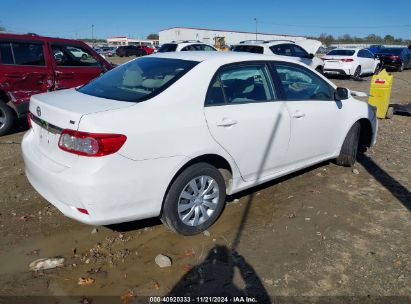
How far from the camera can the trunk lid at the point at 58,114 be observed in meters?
3.00

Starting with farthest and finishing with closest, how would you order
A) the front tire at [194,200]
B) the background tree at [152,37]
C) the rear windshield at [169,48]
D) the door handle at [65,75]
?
1. the background tree at [152,37]
2. the rear windshield at [169,48]
3. the door handle at [65,75]
4. the front tire at [194,200]

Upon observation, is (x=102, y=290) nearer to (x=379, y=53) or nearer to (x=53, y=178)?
(x=53, y=178)

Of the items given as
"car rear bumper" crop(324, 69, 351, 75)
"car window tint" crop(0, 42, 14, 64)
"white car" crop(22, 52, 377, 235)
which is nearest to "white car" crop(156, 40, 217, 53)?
"car rear bumper" crop(324, 69, 351, 75)

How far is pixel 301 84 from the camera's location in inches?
181

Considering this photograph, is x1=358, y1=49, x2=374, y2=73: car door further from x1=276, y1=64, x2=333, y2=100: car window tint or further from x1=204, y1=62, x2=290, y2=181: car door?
x1=204, y1=62, x2=290, y2=181: car door

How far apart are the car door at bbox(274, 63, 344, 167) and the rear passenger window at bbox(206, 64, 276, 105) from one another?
0.76 ft

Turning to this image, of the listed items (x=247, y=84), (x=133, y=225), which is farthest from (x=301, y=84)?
(x=133, y=225)

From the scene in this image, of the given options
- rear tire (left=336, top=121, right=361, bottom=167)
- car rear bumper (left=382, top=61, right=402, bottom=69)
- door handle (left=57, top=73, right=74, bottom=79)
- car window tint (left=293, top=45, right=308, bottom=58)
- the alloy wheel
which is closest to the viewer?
the alloy wheel

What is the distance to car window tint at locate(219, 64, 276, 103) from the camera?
3764mm

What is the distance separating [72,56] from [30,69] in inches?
37.1

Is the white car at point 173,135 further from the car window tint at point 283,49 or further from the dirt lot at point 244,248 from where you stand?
the car window tint at point 283,49

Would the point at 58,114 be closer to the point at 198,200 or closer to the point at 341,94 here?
the point at 198,200

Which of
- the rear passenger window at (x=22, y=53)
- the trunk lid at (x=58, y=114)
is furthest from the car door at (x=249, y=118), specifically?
the rear passenger window at (x=22, y=53)

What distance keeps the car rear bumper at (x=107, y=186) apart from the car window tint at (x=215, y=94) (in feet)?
2.17
